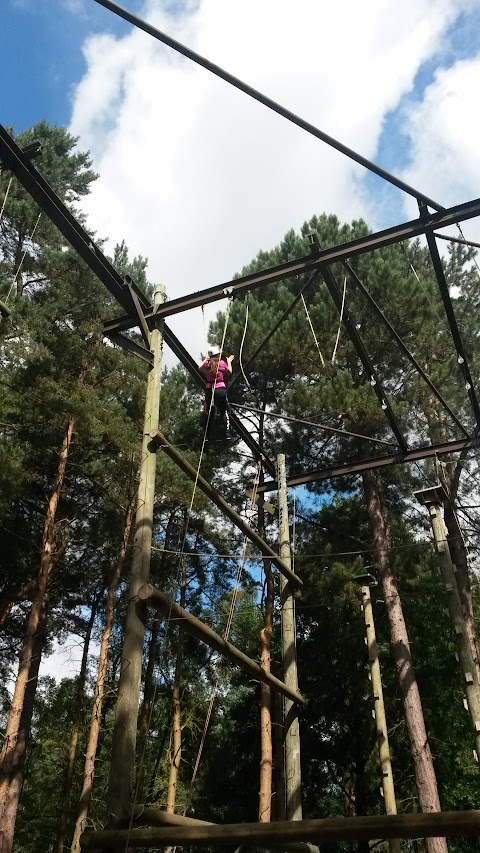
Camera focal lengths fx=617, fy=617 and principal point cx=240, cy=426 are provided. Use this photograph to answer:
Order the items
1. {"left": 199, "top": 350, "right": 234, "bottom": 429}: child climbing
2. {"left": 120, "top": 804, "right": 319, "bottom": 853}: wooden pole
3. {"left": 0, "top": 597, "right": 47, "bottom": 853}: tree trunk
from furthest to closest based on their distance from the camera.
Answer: {"left": 0, "top": 597, "right": 47, "bottom": 853}: tree trunk → {"left": 199, "top": 350, "right": 234, "bottom": 429}: child climbing → {"left": 120, "top": 804, "right": 319, "bottom": 853}: wooden pole

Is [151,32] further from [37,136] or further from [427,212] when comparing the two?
[37,136]

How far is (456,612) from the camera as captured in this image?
6.12 metres

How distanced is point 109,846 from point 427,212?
15.8 ft

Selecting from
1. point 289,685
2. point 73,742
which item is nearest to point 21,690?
point 73,742

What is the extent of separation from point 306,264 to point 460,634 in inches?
149

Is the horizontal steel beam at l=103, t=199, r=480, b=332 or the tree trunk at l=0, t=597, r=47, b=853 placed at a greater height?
the horizontal steel beam at l=103, t=199, r=480, b=332

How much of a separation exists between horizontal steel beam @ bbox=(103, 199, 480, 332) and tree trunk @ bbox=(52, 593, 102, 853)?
40.9 feet

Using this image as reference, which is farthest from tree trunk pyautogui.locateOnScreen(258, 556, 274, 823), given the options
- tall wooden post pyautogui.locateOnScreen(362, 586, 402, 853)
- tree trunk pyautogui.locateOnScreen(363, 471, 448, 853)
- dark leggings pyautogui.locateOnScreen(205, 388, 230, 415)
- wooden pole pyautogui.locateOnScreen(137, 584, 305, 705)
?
wooden pole pyautogui.locateOnScreen(137, 584, 305, 705)

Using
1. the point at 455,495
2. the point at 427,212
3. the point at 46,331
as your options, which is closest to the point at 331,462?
the point at 455,495

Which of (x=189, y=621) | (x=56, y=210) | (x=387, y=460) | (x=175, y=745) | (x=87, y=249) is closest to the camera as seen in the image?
(x=189, y=621)

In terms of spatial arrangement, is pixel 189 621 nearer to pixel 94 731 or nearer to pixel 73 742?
pixel 94 731

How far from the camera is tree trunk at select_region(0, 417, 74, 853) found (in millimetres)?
9961

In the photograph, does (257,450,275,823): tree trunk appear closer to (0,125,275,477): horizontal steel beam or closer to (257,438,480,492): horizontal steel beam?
(257,438,480,492): horizontal steel beam

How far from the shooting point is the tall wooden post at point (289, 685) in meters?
5.40
